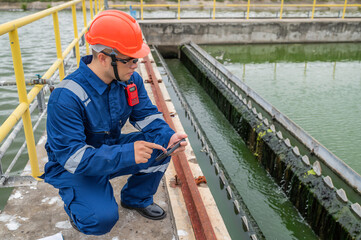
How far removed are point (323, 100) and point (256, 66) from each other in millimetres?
3109

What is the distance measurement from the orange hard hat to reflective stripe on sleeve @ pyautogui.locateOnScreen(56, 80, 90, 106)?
0.24 m

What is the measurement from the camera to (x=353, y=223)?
2592mm

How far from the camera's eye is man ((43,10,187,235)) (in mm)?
1673

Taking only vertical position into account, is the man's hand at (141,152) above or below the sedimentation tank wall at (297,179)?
above

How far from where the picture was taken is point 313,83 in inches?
292

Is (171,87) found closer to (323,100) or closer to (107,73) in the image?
(323,100)

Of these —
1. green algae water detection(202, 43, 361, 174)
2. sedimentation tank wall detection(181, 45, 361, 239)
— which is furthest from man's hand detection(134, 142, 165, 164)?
A: green algae water detection(202, 43, 361, 174)

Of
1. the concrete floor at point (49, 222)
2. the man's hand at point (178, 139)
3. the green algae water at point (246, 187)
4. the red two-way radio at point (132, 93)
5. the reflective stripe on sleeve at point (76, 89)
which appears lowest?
the green algae water at point (246, 187)

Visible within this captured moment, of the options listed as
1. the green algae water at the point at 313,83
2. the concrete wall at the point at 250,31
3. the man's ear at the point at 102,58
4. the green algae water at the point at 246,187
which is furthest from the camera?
the concrete wall at the point at 250,31

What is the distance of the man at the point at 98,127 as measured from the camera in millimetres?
1673

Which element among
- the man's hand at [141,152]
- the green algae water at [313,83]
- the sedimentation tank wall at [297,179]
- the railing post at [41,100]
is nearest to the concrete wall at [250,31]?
the green algae water at [313,83]

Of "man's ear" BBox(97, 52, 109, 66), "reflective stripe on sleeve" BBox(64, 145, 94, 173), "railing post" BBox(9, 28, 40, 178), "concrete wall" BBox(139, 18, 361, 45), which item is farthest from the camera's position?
"concrete wall" BBox(139, 18, 361, 45)

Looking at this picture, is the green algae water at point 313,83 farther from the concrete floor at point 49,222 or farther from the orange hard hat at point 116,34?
the orange hard hat at point 116,34

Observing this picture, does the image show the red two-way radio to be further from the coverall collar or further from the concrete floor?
the concrete floor
